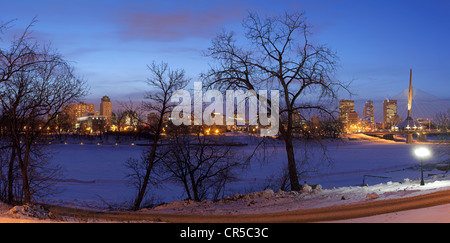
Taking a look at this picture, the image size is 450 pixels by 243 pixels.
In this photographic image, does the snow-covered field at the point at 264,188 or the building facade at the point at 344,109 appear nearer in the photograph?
the snow-covered field at the point at 264,188

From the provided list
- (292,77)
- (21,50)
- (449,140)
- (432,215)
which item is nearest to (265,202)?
(292,77)

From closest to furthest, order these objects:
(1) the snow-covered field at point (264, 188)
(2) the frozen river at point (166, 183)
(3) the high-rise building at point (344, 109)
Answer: (1) the snow-covered field at point (264, 188), (3) the high-rise building at point (344, 109), (2) the frozen river at point (166, 183)

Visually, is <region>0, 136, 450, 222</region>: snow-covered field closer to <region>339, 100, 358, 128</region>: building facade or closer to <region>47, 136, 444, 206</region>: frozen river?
<region>47, 136, 444, 206</region>: frozen river

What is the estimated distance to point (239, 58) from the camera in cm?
1917

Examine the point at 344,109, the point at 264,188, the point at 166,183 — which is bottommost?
the point at 166,183

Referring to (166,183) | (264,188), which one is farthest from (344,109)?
(166,183)

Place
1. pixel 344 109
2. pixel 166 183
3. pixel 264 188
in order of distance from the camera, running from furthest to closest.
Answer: pixel 166 183
pixel 264 188
pixel 344 109

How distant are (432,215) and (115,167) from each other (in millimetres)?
42300

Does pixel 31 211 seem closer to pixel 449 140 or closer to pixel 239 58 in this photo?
pixel 239 58

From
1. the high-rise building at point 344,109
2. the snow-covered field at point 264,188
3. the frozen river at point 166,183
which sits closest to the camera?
the snow-covered field at point 264,188

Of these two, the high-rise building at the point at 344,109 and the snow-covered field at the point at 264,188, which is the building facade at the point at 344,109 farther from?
the snow-covered field at the point at 264,188

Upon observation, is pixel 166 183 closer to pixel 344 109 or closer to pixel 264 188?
pixel 264 188

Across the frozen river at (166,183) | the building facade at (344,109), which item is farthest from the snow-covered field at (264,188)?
the building facade at (344,109)

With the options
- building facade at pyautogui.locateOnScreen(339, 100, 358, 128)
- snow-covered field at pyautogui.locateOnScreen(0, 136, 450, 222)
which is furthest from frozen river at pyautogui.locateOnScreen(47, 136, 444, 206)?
building facade at pyautogui.locateOnScreen(339, 100, 358, 128)
